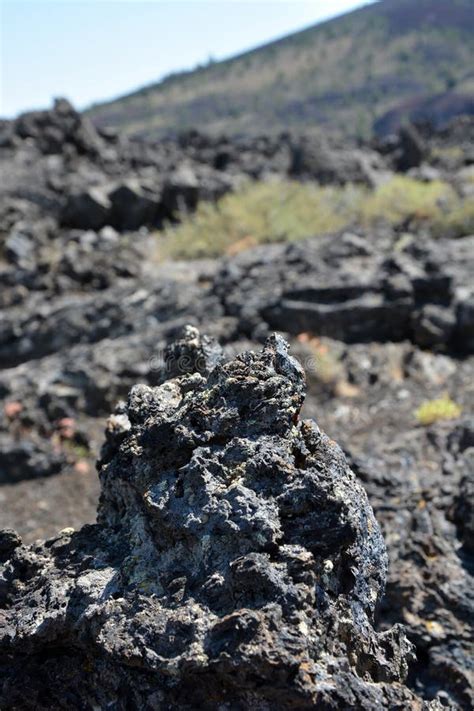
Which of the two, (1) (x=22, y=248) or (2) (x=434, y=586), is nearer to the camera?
(2) (x=434, y=586)

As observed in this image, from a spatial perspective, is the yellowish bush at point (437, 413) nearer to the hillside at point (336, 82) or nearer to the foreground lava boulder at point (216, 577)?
the foreground lava boulder at point (216, 577)

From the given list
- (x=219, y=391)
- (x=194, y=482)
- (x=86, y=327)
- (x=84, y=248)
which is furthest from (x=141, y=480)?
(x=84, y=248)

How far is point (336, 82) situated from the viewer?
63.3 m

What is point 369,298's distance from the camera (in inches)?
286

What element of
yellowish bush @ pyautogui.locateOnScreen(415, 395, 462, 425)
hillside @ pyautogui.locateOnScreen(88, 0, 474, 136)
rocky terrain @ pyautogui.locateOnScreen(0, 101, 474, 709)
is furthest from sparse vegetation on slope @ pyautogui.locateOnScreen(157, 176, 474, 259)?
hillside @ pyautogui.locateOnScreen(88, 0, 474, 136)

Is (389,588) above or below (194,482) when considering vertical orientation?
below

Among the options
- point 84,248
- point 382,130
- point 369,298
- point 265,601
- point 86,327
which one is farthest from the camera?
point 382,130

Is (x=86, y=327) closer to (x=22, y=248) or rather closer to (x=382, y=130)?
(x=22, y=248)

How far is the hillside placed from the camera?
177 ft

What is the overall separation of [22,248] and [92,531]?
31.6 feet

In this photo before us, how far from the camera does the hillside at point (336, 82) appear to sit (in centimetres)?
5391

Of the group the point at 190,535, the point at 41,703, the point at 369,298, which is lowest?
the point at 369,298

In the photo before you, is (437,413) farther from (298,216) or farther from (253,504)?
(298,216)

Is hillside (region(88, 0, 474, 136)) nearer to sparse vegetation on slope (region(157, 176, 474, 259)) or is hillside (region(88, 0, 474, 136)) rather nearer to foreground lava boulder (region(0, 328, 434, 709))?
sparse vegetation on slope (region(157, 176, 474, 259))
